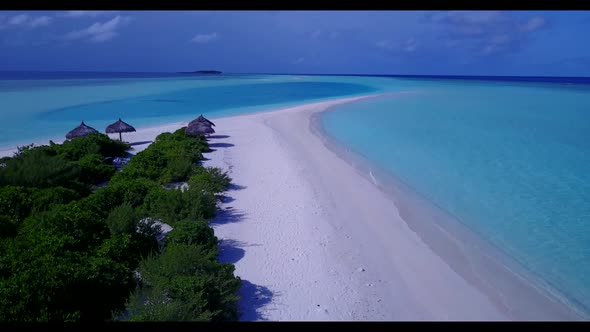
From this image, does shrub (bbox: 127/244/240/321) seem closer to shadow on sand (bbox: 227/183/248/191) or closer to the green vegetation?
the green vegetation

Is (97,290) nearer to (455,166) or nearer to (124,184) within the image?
(124,184)

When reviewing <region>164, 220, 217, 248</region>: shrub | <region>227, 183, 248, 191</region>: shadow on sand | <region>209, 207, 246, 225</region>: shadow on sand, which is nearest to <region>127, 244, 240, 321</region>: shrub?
<region>164, 220, 217, 248</region>: shrub

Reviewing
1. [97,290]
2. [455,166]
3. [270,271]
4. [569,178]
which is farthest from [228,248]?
[569,178]

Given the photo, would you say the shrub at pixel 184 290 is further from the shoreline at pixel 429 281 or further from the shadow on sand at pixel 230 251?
the shoreline at pixel 429 281

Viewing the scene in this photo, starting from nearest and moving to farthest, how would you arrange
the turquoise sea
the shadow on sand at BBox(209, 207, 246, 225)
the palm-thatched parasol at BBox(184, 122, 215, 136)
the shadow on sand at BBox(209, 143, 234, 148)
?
the turquoise sea → the shadow on sand at BBox(209, 207, 246, 225) → the palm-thatched parasol at BBox(184, 122, 215, 136) → the shadow on sand at BBox(209, 143, 234, 148)

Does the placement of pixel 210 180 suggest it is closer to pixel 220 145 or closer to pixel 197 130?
pixel 197 130
